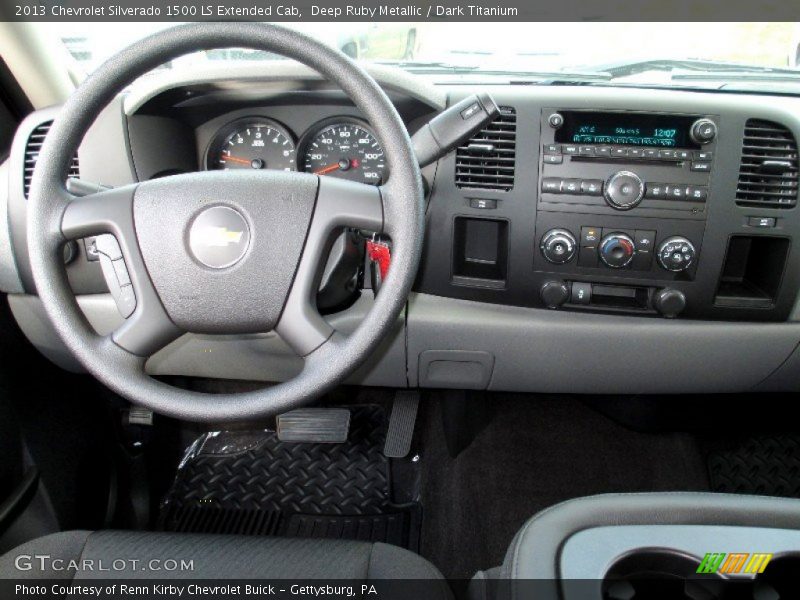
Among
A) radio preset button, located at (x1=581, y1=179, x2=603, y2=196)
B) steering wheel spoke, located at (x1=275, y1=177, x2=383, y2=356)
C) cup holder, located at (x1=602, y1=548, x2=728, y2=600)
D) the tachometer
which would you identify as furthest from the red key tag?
cup holder, located at (x1=602, y1=548, x2=728, y2=600)

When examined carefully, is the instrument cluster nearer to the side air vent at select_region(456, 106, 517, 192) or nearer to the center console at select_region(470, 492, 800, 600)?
the side air vent at select_region(456, 106, 517, 192)

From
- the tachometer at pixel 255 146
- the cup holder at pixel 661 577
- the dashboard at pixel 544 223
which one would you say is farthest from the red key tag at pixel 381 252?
the cup holder at pixel 661 577

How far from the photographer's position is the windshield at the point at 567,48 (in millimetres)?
1522

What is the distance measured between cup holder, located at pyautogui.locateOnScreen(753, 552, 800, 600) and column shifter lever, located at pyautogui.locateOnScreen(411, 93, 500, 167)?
0.80 metres

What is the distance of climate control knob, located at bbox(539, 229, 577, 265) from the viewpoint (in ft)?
4.66

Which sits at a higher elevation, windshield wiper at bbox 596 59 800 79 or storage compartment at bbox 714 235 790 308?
windshield wiper at bbox 596 59 800 79

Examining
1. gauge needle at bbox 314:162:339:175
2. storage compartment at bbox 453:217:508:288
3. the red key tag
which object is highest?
gauge needle at bbox 314:162:339:175

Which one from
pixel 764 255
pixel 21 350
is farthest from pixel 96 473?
pixel 764 255

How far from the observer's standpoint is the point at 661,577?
877 mm

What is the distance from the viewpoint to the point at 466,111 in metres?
1.13

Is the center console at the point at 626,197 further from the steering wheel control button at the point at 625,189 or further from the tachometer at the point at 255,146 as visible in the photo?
the tachometer at the point at 255,146

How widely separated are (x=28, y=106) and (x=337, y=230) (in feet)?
3.59

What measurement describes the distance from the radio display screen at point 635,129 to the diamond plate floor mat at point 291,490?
3.82ft
